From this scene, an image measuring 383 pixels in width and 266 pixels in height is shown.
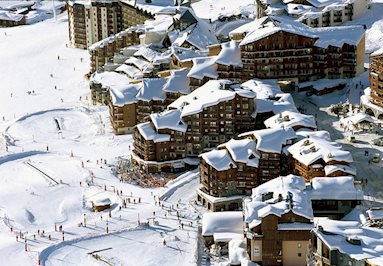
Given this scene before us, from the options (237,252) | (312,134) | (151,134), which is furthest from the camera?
(151,134)

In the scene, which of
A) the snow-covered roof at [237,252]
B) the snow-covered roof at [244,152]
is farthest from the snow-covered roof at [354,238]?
the snow-covered roof at [244,152]

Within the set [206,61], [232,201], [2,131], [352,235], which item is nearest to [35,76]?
[2,131]

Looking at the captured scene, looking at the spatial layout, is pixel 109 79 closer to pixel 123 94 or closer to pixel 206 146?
pixel 123 94

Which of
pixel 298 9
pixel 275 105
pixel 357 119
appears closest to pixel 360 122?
pixel 357 119

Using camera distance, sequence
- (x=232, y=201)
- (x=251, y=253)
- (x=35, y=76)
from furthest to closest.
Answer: (x=35, y=76)
(x=232, y=201)
(x=251, y=253)

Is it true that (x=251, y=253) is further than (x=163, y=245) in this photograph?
No

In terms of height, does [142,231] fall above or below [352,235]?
below

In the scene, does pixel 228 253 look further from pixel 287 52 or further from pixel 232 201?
pixel 287 52
